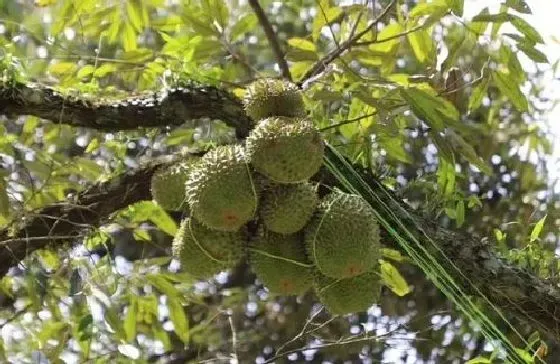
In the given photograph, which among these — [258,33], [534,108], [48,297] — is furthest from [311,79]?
[258,33]

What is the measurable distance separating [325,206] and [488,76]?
0.38m

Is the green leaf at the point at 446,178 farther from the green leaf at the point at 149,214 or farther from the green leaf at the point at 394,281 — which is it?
the green leaf at the point at 149,214

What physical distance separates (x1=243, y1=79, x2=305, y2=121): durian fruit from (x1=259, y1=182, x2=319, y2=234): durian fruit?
9 centimetres

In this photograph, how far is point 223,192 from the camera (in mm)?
996

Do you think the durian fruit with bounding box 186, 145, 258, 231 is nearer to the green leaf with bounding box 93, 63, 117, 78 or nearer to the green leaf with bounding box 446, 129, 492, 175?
the green leaf with bounding box 446, 129, 492, 175

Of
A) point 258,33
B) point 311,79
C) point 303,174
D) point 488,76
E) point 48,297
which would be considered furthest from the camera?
point 258,33

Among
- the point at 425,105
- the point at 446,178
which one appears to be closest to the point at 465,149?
the point at 446,178

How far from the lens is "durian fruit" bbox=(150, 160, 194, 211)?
1107 millimetres

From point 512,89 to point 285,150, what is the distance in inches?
17.1

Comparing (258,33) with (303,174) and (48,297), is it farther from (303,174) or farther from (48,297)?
(303,174)

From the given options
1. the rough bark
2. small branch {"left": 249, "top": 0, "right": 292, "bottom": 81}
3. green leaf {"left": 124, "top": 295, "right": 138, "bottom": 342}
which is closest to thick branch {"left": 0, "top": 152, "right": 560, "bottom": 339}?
the rough bark

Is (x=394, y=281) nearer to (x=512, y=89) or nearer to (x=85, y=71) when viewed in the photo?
(x=512, y=89)

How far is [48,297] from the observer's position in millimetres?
1583

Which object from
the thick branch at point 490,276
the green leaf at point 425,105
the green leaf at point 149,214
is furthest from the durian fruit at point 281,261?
the green leaf at point 149,214
